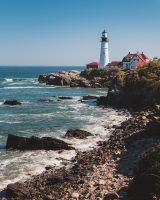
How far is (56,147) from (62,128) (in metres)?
9.01

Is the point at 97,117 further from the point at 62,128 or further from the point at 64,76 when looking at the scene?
the point at 64,76

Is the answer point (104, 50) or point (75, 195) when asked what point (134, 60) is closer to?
point (104, 50)

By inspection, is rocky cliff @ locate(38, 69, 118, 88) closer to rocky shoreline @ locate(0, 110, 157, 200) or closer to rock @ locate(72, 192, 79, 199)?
rocky shoreline @ locate(0, 110, 157, 200)

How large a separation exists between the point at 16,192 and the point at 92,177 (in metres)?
4.81

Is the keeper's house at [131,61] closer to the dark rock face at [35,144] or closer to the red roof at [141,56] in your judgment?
the red roof at [141,56]

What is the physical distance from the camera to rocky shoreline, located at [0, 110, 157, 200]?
18.9m

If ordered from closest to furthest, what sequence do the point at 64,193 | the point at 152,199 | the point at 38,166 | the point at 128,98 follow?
the point at 152,199
the point at 64,193
the point at 38,166
the point at 128,98

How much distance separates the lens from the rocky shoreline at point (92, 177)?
18.9m

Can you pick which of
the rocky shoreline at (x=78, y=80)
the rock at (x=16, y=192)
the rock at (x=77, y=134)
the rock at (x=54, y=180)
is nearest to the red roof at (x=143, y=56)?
the rocky shoreline at (x=78, y=80)

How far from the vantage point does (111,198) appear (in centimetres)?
1750

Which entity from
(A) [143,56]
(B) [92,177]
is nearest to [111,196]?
(B) [92,177]

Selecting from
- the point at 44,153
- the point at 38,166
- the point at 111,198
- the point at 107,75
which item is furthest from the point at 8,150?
the point at 107,75

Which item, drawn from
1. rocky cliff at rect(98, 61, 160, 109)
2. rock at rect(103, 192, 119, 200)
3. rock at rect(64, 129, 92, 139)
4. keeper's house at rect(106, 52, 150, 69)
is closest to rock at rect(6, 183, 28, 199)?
rock at rect(103, 192, 119, 200)

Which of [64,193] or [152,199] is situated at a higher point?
[152,199]
